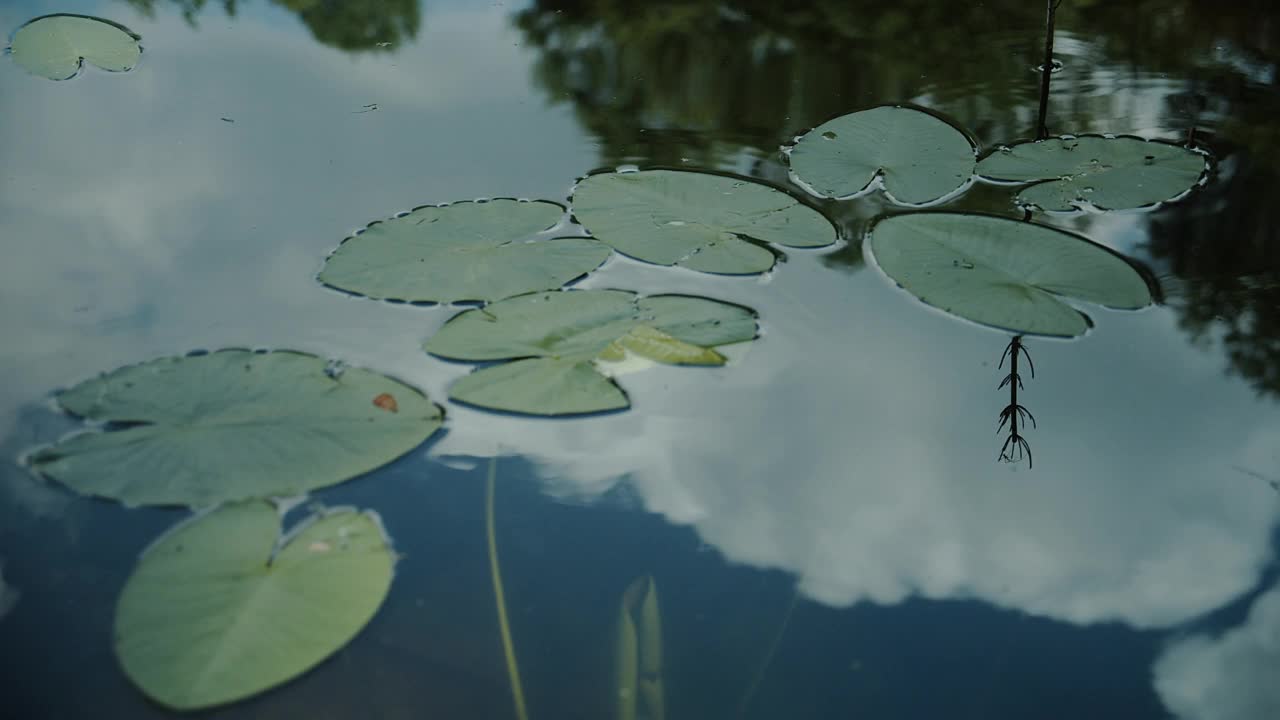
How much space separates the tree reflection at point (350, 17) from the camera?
8.59 ft

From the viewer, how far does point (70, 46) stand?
8.19ft

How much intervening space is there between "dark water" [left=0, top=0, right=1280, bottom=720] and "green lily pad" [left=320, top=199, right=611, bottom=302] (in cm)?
6

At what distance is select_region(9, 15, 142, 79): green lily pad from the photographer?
95.7 inches

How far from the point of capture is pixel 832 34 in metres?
2.64

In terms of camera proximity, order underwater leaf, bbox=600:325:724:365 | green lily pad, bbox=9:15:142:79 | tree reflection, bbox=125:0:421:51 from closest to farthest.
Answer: underwater leaf, bbox=600:325:724:365, green lily pad, bbox=9:15:142:79, tree reflection, bbox=125:0:421:51

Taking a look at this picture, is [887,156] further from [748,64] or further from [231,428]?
[231,428]

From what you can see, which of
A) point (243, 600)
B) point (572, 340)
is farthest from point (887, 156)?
point (243, 600)

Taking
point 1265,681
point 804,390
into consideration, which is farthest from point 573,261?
point 1265,681

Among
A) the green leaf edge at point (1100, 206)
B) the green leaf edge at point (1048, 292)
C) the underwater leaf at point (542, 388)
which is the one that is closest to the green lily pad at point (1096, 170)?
the green leaf edge at point (1100, 206)

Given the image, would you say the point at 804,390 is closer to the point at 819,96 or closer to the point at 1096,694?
the point at 1096,694

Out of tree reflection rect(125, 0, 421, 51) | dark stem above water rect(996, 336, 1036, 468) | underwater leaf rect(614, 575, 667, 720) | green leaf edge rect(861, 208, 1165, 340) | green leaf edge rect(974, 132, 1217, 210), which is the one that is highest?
tree reflection rect(125, 0, 421, 51)

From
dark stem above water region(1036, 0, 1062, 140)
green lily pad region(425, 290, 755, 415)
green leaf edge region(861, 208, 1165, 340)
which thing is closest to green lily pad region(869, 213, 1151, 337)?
green leaf edge region(861, 208, 1165, 340)

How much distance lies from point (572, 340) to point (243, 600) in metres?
0.58

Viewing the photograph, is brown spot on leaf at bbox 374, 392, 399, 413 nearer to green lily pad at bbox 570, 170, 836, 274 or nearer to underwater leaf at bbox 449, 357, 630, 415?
underwater leaf at bbox 449, 357, 630, 415
